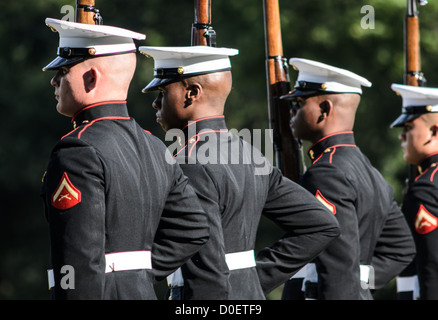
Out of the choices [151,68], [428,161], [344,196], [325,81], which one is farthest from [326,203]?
[151,68]

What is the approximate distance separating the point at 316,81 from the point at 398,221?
94cm

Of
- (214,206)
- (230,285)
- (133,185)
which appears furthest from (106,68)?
(230,285)

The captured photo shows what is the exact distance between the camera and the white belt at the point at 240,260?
3.92m

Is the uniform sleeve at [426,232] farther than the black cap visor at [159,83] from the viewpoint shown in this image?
Yes

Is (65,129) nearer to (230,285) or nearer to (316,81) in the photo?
(316,81)

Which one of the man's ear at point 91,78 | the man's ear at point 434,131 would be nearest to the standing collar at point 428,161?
the man's ear at point 434,131

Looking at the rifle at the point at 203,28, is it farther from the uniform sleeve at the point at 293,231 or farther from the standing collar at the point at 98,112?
the standing collar at the point at 98,112

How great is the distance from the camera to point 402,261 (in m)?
5.46

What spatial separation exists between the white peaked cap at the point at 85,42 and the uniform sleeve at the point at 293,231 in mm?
1126

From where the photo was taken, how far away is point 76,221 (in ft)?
9.95

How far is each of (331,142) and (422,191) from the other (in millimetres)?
914

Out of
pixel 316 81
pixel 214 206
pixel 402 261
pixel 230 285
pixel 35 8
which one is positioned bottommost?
pixel 402 261

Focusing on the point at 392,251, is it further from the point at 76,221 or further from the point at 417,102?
the point at 76,221
